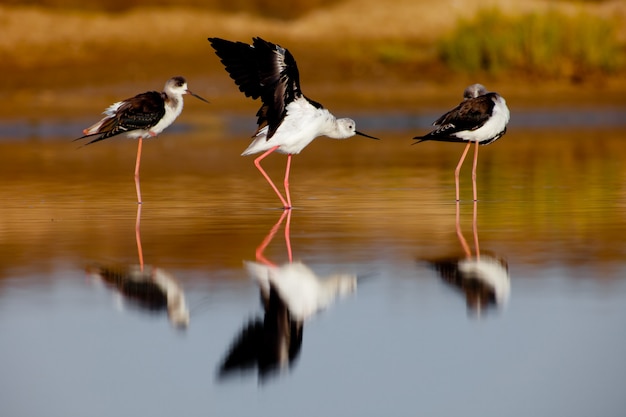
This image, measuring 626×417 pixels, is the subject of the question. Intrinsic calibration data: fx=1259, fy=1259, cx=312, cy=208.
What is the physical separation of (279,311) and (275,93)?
4.70 meters

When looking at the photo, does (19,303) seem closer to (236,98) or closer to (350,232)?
(350,232)

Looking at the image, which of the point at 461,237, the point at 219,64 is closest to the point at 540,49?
the point at 219,64

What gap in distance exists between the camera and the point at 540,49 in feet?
99.1

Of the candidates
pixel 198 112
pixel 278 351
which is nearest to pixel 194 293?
pixel 278 351

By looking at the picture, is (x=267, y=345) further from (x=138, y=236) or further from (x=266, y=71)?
(x=266, y=71)

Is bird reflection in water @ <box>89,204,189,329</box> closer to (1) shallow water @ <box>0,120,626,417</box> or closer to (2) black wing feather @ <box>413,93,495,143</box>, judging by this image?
(1) shallow water @ <box>0,120,626,417</box>

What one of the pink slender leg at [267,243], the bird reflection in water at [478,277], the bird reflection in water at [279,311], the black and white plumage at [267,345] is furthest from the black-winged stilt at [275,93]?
the black and white plumage at [267,345]

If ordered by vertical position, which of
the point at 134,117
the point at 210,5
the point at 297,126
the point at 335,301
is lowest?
the point at 335,301

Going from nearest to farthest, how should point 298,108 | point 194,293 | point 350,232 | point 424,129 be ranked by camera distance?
point 194,293 → point 350,232 → point 298,108 → point 424,129

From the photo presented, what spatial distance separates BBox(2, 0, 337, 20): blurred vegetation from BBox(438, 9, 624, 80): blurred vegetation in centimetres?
757

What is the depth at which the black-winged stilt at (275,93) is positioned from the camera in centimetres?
1105

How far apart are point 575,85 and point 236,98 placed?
26.9ft

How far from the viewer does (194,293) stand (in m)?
7.41

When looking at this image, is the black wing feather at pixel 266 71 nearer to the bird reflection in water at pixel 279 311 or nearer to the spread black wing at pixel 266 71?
the spread black wing at pixel 266 71
